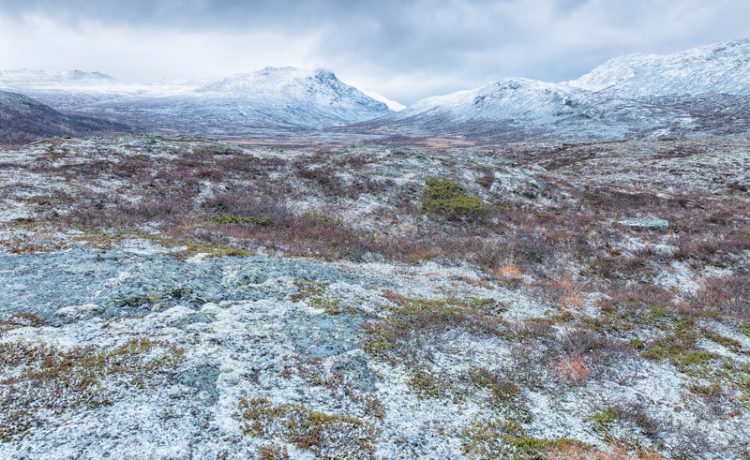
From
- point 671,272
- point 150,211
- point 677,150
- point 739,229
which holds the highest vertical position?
point 677,150

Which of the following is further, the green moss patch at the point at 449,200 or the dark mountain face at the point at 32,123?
the dark mountain face at the point at 32,123

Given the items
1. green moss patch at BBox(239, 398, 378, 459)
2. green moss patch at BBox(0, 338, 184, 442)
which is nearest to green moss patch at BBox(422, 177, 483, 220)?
green moss patch at BBox(239, 398, 378, 459)

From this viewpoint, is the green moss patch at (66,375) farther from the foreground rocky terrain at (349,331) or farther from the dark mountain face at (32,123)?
the dark mountain face at (32,123)

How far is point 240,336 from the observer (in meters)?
11.6

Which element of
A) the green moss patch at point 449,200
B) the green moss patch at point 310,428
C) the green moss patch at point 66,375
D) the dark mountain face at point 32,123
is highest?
the green moss patch at point 449,200

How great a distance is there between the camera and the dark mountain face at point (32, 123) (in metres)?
125

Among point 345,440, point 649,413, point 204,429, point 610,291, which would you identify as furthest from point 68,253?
point 610,291

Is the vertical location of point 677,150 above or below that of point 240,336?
above

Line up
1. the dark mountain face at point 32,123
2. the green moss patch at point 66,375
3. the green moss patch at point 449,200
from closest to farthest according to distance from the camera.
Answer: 1. the green moss patch at point 66,375
2. the green moss patch at point 449,200
3. the dark mountain face at point 32,123

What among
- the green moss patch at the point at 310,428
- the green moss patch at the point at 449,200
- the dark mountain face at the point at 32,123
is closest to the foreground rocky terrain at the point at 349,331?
the green moss patch at the point at 310,428

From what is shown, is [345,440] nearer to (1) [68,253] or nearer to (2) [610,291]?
(1) [68,253]

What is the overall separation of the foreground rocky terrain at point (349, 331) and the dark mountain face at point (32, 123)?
129658mm

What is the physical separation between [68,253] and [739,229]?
155 ft

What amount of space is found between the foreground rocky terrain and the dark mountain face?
12966 centimetres
